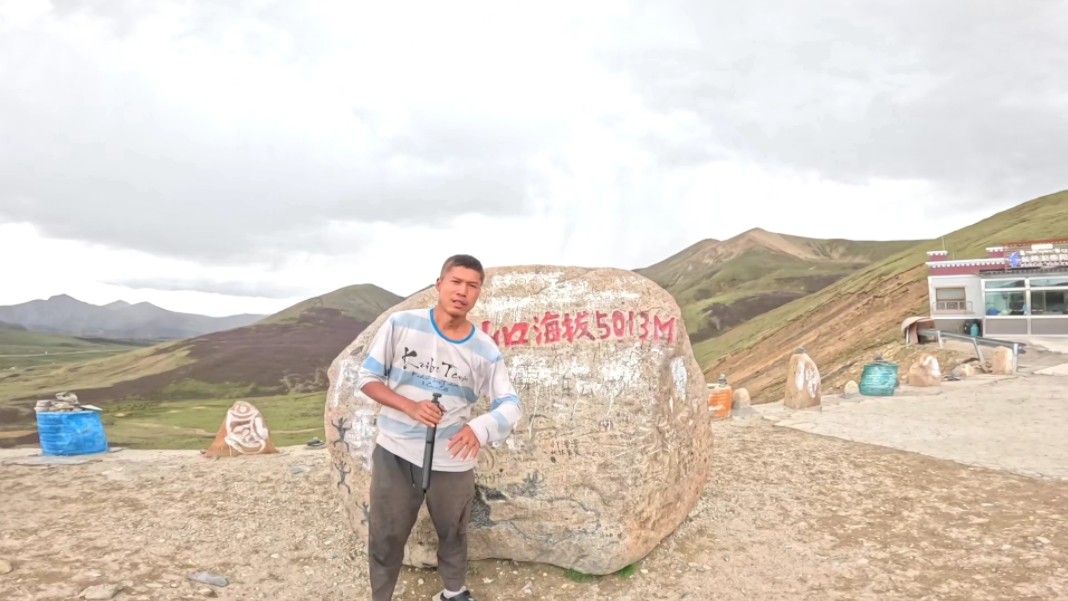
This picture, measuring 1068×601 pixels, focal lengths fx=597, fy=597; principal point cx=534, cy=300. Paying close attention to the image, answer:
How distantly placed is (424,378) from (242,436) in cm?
879

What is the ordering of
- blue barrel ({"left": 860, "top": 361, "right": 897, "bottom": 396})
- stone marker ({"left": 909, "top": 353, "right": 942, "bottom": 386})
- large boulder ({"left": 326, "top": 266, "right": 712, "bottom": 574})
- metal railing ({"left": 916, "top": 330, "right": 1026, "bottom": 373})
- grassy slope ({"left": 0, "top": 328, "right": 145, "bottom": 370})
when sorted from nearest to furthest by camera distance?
large boulder ({"left": 326, "top": 266, "right": 712, "bottom": 574}) → blue barrel ({"left": 860, "top": 361, "right": 897, "bottom": 396}) → stone marker ({"left": 909, "top": 353, "right": 942, "bottom": 386}) → metal railing ({"left": 916, "top": 330, "right": 1026, "bottom": 373}) → grassy slope ({"left": 0, "top": 328, "right": 145, "bottom": 370})

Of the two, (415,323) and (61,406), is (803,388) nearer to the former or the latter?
(415,323)

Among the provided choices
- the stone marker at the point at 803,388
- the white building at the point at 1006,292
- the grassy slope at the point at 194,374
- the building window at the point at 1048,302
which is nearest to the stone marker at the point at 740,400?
the stone marker at the point at 803,388

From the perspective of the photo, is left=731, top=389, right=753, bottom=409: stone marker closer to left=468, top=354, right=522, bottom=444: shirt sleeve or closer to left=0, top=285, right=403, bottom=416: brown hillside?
left=468, top=354, right=522, bottom=444: shirt sleeve

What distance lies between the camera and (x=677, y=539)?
6516mm

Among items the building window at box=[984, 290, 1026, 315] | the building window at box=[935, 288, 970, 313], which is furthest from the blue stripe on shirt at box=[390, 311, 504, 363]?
the building window at box=[935, 288, 970, 313]

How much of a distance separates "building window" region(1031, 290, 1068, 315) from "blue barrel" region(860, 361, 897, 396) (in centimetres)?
2415

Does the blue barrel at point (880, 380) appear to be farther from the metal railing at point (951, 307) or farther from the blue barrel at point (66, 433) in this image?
the metal railing at point (951, 307)

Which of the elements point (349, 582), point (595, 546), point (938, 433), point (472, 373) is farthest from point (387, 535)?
point (938, 433)

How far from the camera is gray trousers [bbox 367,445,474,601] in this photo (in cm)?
436

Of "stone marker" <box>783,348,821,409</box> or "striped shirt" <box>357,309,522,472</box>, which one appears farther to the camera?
"stone marker" <box>783,348,821,409</box>

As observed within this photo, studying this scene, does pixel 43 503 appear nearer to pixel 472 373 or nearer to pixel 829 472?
pixel 472 373

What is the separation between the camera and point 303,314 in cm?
16212

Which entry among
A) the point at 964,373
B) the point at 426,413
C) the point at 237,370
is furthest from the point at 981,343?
the point at 237,370
